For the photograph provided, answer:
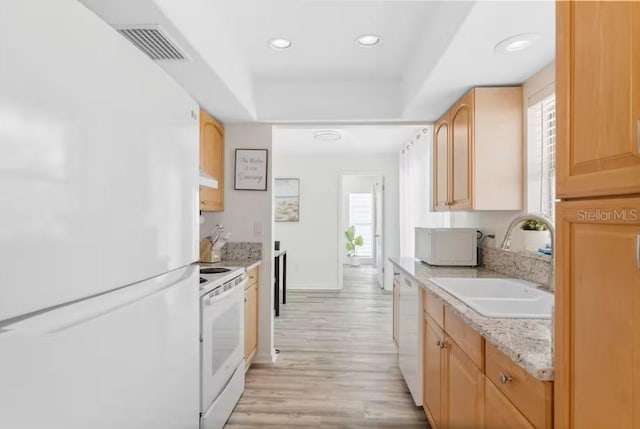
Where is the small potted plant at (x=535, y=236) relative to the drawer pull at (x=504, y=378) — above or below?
above

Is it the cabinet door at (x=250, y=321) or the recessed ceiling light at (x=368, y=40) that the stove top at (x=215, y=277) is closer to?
the cabinet door at (x=250, y=321)

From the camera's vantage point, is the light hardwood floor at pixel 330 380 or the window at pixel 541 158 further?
the light hardwood floor at pixel 330 380

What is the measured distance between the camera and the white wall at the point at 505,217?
2008 millimetres

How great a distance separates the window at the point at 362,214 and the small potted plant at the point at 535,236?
7682mm

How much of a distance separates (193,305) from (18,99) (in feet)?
2.88

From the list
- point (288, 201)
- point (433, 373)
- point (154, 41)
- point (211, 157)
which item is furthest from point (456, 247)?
point (288, 201)

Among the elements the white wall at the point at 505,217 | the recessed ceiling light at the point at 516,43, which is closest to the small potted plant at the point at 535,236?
the white wall at the point at 505,217

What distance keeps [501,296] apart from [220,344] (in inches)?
63.3

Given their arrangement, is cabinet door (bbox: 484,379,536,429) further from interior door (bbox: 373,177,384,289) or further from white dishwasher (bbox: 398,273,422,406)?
interior door (bbox: 373,177,384,289)

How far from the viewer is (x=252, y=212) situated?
3.17 m

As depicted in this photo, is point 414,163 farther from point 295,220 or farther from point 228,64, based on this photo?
point 228,64

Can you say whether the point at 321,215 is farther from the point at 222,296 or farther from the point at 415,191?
the point at 222,296

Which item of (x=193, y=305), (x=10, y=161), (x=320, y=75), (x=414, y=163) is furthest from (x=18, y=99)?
(x=414, y=163)

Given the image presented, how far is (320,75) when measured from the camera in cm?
289
